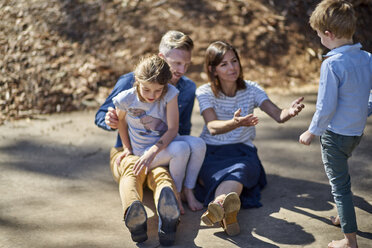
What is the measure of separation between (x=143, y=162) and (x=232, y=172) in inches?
25.6

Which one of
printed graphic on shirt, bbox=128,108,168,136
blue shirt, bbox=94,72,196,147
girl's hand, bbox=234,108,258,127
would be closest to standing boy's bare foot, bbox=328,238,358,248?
girl's hand, bbox=234,108,258,127

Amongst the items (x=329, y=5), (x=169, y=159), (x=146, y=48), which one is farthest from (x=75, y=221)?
(x=146, y=48)

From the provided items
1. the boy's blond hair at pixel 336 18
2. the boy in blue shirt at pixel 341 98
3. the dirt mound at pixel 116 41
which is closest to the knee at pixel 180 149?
the boy in blue shirt at pixel 341 98

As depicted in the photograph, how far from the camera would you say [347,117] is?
9.00ft

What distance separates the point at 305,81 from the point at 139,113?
3.19 metres

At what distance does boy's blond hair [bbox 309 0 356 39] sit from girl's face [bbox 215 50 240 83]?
1.00m

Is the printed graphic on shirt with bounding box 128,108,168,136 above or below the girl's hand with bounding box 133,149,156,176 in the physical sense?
above

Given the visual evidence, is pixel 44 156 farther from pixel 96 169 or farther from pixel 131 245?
pixel 131 245

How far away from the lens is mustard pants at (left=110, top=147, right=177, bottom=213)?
10.3 ft

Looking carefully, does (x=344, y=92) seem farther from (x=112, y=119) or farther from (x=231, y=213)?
(x=112, y=119)

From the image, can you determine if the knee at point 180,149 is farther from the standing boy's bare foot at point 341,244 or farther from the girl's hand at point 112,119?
Result: the standing boy's bare foot at point 341,244

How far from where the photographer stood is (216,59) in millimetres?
3666

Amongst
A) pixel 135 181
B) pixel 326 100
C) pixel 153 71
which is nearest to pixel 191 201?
pixel 135 181

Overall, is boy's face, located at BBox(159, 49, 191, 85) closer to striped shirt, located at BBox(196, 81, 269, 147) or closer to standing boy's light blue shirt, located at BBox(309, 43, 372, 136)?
striped shirt, located at BBox(196, 81, 269, 147)
